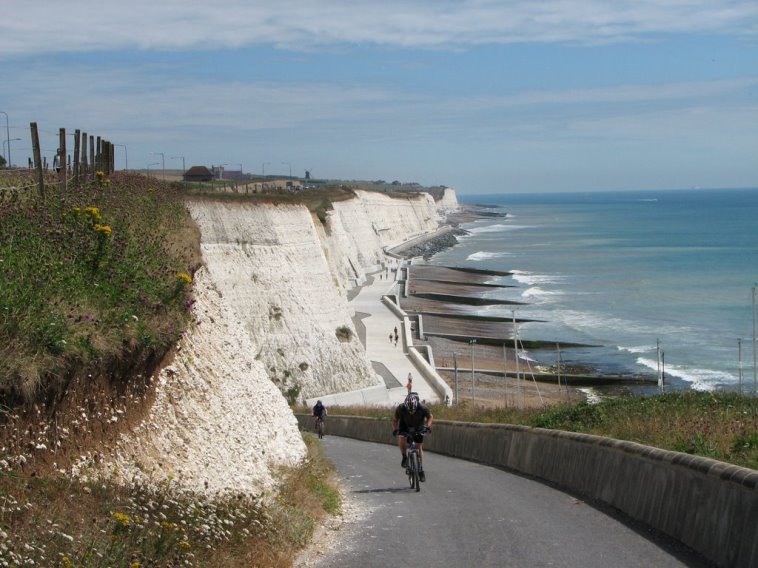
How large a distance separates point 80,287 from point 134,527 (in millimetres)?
4741

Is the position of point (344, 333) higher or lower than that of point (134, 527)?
lower

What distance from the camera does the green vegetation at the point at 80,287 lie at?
10086mm

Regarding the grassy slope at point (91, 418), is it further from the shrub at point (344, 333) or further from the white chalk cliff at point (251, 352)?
the shrub at point (344, 333)

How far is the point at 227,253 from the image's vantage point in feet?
151

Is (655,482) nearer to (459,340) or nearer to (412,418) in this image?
(412,418)

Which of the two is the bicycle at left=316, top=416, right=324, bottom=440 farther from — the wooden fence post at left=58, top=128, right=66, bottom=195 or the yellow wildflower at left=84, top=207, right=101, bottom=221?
the yellow wildflower at left=84, top=207, right=101, bottom=221

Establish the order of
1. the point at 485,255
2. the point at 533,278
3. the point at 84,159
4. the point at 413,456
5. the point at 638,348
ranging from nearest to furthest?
1. the point at 413,456
2. the point at 84,159
3. the point at 638,348
4. the point at 533,278
5. the point at 485,255

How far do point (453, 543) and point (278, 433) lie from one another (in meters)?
7.85

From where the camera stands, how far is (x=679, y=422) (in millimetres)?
14312

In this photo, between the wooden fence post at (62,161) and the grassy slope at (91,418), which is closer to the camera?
the grassy slope at (91,418)

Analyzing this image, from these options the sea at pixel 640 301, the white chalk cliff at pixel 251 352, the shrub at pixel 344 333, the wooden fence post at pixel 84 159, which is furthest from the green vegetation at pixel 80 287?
the shrub at pixel 344 333

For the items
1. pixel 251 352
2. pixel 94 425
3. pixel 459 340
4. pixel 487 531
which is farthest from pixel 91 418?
pixel 459 340

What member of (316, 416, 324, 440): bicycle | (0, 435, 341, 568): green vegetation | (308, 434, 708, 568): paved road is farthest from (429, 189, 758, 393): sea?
(0, 435, 341, 568): green vegetation

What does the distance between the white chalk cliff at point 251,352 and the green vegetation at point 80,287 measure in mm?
779
